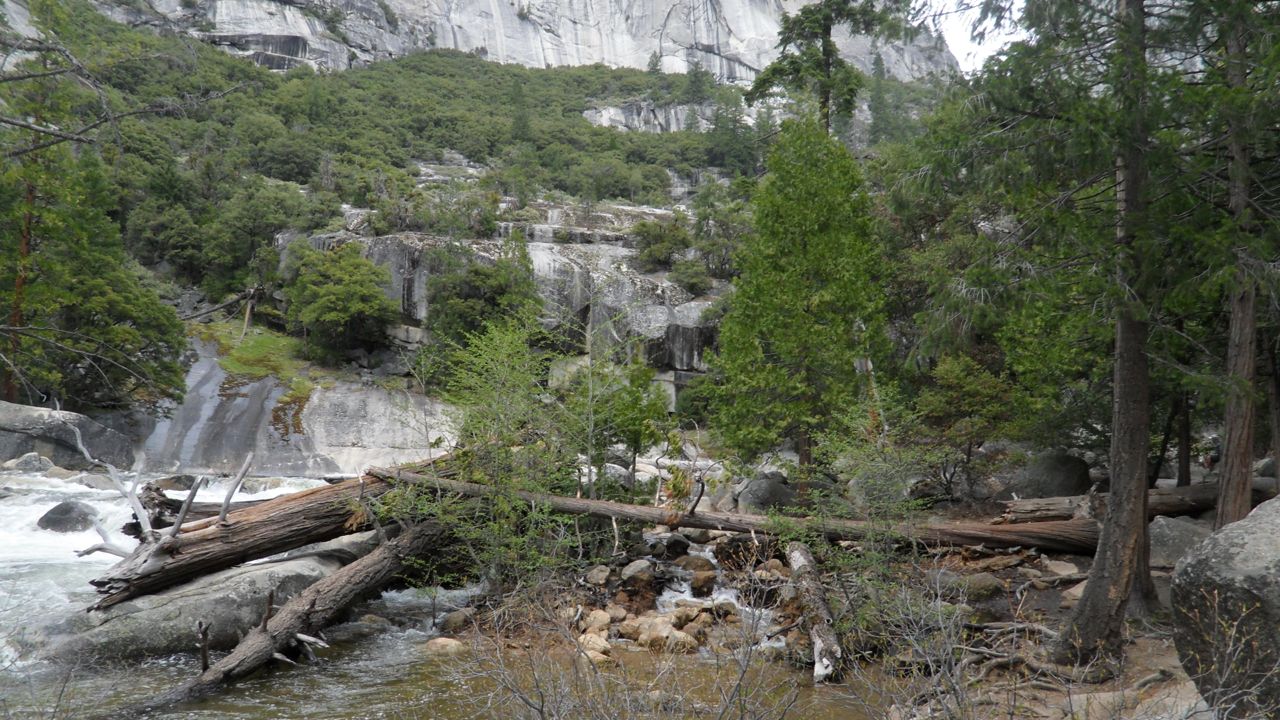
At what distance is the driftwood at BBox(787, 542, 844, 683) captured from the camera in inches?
308

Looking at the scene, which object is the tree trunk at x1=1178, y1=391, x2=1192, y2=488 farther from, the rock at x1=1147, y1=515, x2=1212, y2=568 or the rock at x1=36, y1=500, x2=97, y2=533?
the rock at x1=36, y1=500, x2=97, y2=533

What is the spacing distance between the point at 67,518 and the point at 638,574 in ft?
33.5

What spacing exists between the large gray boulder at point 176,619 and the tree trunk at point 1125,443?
8629 millimetres

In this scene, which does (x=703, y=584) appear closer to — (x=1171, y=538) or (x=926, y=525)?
(x=926, y=525)

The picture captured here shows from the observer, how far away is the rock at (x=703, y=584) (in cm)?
1138

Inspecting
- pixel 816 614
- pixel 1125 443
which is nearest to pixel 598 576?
pixel 816 614

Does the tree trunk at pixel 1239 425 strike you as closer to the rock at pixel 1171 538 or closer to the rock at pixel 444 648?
the rock at pixel 1171 538

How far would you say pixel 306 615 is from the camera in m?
8.71

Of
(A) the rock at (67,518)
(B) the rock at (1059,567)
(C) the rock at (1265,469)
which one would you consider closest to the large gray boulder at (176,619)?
(A) the rock at (67,518)

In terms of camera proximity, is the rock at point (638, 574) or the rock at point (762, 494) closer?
the rock at point (638, 574)

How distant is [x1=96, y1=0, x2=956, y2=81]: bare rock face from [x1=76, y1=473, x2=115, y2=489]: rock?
73.3 meters

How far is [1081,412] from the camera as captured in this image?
13477 millimetres

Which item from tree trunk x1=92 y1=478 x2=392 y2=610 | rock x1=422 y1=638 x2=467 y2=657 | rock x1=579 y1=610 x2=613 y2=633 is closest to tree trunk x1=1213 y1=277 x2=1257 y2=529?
rock x1=579 y1=610 x2=613 y2=633

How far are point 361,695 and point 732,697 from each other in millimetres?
5086
